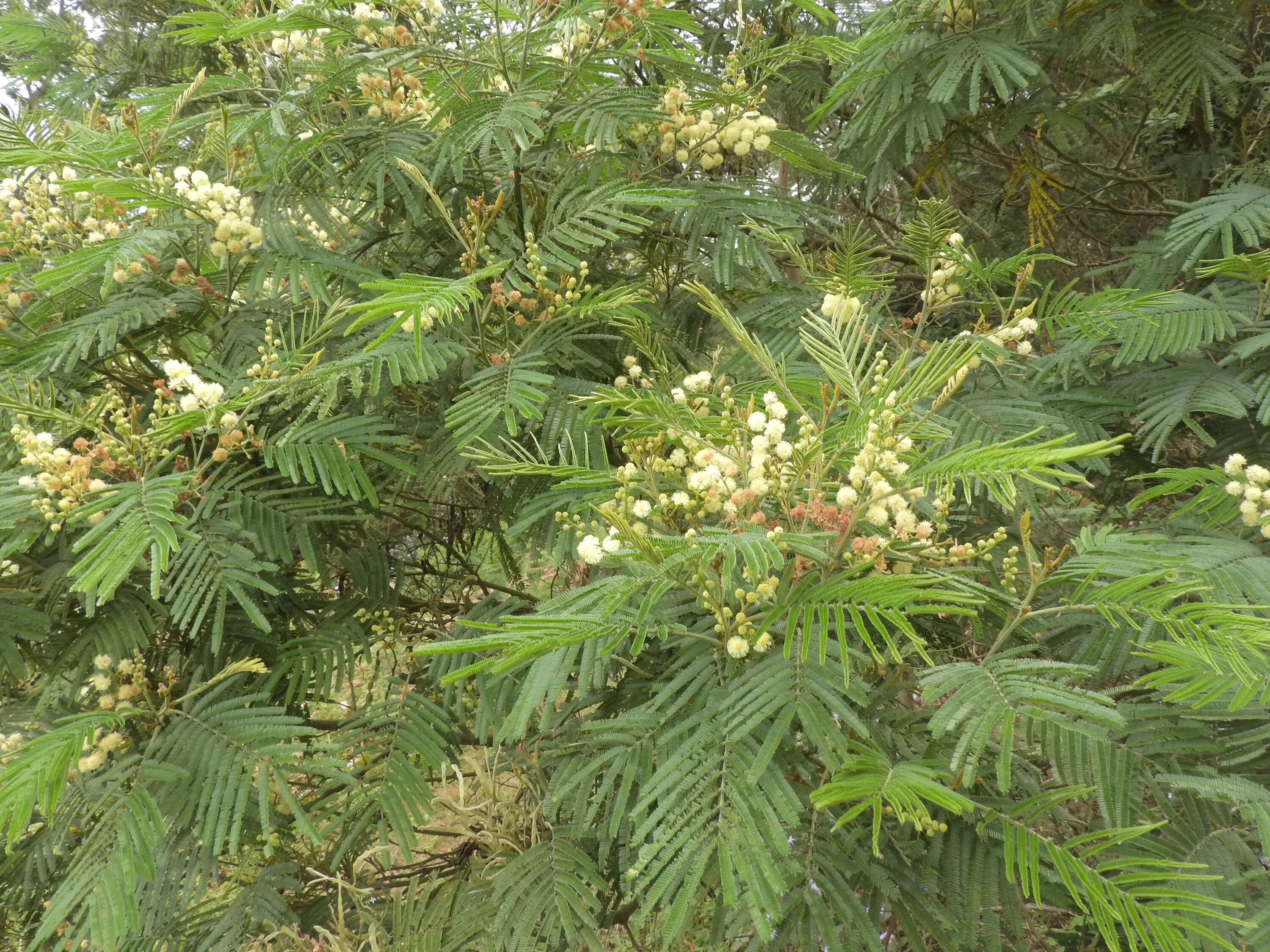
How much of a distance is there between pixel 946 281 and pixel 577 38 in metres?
0.88

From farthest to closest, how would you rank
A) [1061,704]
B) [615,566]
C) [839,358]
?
1. [615,566]
2. [839,358]
3. [1061,704]

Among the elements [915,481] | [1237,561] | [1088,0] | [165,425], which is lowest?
[1237,561]

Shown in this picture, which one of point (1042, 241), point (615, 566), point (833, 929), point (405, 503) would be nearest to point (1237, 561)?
point (833, 929)

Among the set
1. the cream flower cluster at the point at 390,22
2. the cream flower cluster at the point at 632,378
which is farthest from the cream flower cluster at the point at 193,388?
the cream flower cluster at the point at 390,22

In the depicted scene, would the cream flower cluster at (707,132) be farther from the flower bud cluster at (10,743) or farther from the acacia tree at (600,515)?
the flower bud cluster at (10,743)

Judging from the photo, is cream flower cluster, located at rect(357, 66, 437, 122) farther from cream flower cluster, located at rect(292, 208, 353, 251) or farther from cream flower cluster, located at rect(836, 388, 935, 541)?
cream flower cluster, located at rect(836, 388, 935, 541)

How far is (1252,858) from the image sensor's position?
1.19 m

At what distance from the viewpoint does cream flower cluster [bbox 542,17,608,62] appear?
166 cm

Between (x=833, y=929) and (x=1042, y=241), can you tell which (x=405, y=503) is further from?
(x=1042, y=241)

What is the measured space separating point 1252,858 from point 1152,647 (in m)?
0.39

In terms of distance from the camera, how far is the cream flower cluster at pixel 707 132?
5.68ft

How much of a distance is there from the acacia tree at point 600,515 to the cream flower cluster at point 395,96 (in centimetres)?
1

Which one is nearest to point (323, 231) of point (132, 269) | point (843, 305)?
point (132, 269)

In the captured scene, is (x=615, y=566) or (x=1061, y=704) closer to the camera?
(x=1061, y=704)
